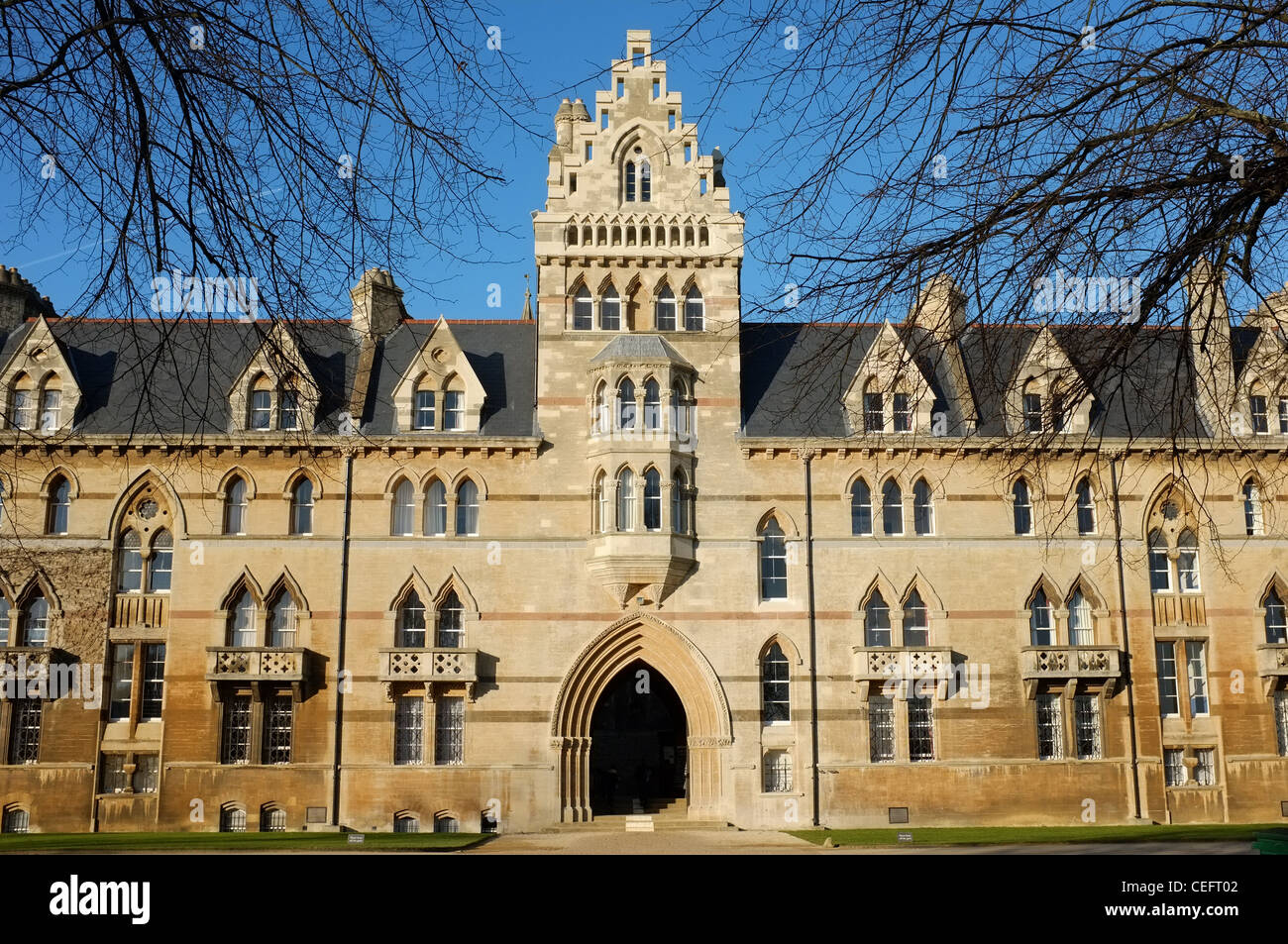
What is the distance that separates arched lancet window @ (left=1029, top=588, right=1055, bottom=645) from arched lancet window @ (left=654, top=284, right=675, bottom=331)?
39.3 ft

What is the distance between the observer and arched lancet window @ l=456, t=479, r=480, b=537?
3203cm

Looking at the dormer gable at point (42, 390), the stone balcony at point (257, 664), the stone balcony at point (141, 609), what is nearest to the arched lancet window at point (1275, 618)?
the stone balcony at point (257, 664)

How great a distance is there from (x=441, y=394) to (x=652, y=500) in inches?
250

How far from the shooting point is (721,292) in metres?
33.2

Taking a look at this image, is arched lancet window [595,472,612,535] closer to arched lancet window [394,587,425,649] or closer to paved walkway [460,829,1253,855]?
arched lancet window [394,587,425,649]

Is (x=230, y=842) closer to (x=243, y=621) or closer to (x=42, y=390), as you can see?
(x=243, y=621)

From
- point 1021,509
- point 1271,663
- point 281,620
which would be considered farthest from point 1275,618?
point 281,620

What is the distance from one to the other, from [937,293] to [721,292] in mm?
24400

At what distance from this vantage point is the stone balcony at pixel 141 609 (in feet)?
102

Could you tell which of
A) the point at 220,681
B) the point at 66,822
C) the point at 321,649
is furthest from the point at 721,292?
the point at 66,822

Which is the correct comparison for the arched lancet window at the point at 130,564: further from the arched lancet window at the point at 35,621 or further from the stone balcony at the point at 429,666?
the stone balcony at the point at 429,666

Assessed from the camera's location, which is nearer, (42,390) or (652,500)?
(652,500)

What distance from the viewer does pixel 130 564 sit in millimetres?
31844
